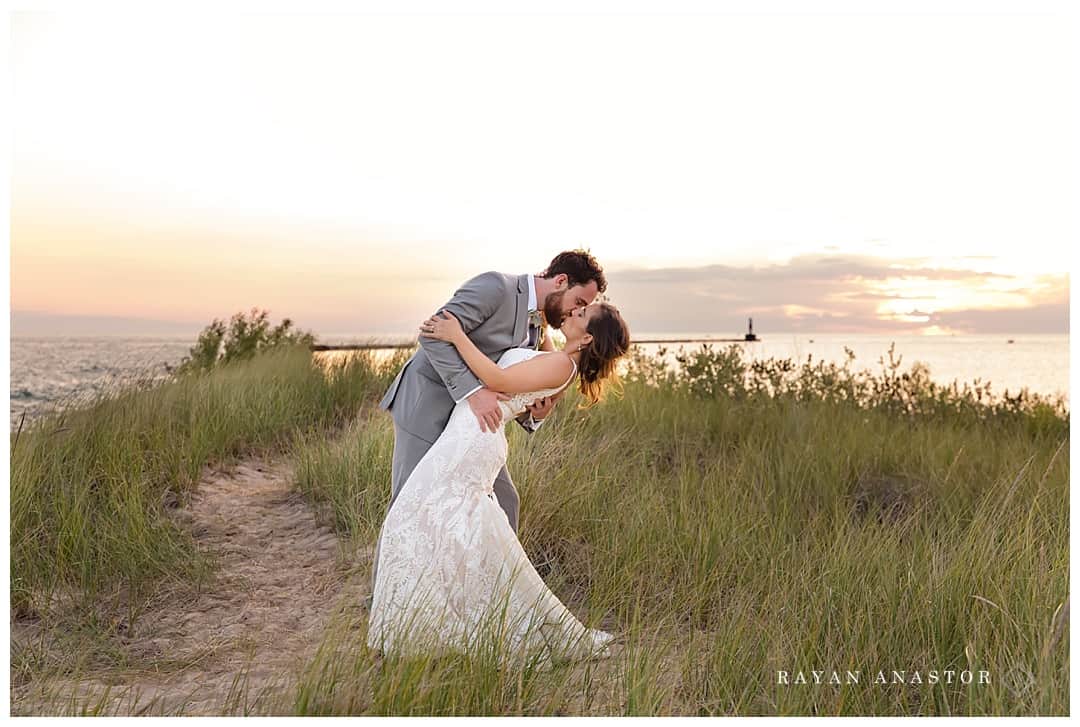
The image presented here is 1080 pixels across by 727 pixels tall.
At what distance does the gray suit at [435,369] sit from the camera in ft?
14.2

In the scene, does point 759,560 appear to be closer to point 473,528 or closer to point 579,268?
point 473,528

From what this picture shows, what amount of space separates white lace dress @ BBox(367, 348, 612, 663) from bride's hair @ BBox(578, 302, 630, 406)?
0.35 m

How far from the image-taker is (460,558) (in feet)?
13.2

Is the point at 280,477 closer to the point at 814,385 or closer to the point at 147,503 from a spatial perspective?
the point at 147,503

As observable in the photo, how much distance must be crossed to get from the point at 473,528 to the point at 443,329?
91 centimetres

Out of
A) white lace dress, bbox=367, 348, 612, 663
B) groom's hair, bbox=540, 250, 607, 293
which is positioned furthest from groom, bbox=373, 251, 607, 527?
white lace dress, bbox=367, 348, 612, 663

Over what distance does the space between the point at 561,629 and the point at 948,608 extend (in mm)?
1740

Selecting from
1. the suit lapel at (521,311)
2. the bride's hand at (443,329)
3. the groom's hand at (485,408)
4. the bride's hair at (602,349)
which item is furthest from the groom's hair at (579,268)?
the groom's hand at (485,408)

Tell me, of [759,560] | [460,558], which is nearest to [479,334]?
[460,558]

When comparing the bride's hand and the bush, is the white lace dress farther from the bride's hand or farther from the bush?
the bush

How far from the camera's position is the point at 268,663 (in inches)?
165

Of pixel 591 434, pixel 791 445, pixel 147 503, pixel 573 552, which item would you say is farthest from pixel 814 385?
pixel 147 503

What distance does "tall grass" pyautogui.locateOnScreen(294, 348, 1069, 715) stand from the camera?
348 cm

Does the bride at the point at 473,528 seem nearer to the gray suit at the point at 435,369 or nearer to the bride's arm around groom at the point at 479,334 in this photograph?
the bride's arm around groom at the point at 479,334
